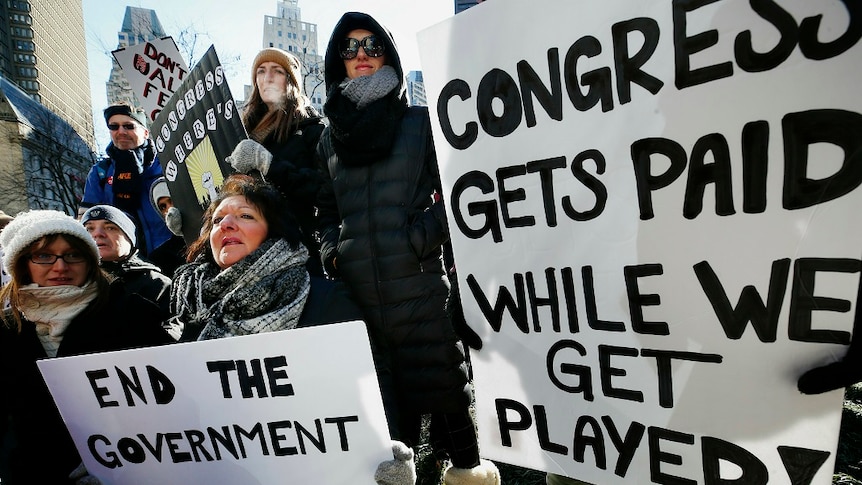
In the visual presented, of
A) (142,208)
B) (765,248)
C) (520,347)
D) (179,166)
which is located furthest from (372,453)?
(142,208)

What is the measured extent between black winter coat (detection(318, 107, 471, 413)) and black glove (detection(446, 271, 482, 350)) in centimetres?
51

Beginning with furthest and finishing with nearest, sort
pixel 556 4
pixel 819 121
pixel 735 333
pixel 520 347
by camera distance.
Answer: pixel 520 347, pixel 556 4, pixel 735 333, pixel 819 121

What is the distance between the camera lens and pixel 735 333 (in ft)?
3.31

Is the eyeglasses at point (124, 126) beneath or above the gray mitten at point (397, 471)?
above

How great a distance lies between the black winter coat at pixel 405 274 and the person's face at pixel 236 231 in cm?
36

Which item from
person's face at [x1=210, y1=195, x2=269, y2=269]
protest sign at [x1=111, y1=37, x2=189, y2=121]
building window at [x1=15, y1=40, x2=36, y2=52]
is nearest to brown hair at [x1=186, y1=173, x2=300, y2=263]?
person's face at [x1=210, y1=195, x2=269, y2=269]

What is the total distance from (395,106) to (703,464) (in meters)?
1.64

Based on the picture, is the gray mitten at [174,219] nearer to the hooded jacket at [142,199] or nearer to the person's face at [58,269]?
the person's face at [58,269]

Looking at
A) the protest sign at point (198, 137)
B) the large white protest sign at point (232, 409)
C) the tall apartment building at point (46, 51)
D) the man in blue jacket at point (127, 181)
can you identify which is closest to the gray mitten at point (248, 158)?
the protest sign at point (198, 137)

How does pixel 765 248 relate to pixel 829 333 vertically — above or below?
above

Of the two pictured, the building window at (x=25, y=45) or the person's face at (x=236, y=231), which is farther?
the building window at (x=25, y=45)

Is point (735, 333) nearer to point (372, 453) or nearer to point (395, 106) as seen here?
point (372, 453)

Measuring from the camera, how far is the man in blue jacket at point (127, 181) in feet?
12.7

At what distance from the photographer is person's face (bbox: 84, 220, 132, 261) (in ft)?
8.46
